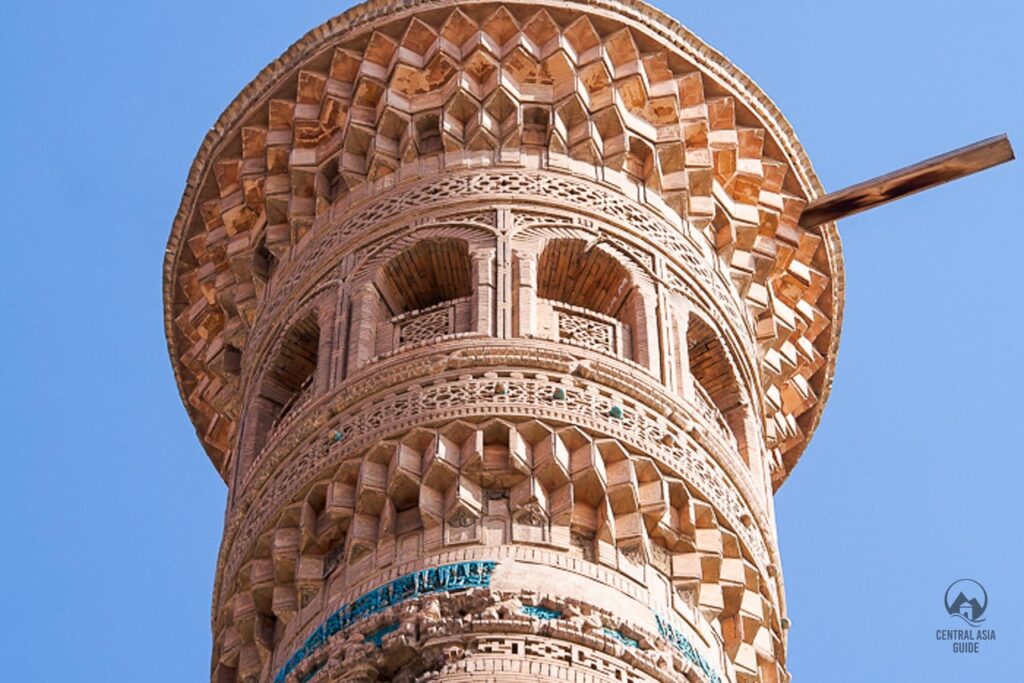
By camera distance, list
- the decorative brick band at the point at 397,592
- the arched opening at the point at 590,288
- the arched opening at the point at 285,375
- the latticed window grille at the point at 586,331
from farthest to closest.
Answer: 1. the arched opening at the point at 285,375
2. the arched opening at the point at 590,288
3. the latticed window grille at the point at 586,331
4. the decorative brick band at the point at 397,592

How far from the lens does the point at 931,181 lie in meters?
12.3

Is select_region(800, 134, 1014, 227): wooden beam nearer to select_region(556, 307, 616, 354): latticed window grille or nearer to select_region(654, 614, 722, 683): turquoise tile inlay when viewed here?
select_region(556, 307, 616, 354): latticed window grille

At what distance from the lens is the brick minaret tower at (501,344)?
9.44 metres

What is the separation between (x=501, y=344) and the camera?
1031 cm

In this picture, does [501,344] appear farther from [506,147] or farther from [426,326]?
[506,147]

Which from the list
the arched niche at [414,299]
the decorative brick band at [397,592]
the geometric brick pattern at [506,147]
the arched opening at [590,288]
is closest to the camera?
the decorative brick band at [397,592]

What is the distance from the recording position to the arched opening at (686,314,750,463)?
37.2ft

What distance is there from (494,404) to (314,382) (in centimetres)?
111

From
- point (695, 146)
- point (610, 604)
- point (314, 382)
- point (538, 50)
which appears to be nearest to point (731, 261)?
point (695, 146)

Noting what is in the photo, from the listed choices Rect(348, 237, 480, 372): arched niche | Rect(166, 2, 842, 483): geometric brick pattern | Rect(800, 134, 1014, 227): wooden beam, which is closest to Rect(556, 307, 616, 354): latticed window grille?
Rect(348, 237, 480, 372): arched niche

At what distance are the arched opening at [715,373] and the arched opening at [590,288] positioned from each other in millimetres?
406

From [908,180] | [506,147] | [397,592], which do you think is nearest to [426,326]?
[506,147]

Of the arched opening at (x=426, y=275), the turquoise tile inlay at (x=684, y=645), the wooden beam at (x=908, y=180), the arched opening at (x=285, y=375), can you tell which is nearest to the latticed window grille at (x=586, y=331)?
the arched opening at (x=426, y=275)

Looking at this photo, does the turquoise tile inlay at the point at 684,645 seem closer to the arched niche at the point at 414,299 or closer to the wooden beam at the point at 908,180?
the arched niche at the point at 414,299
